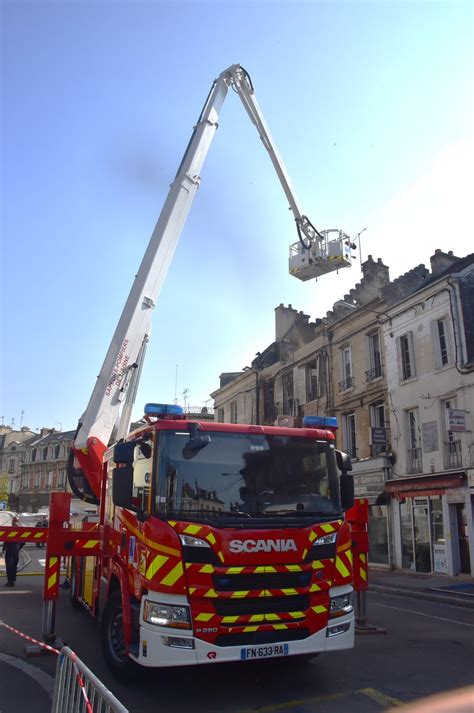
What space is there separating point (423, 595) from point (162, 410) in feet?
38.3

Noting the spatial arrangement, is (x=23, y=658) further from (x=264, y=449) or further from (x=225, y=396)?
(x=225, y=396)

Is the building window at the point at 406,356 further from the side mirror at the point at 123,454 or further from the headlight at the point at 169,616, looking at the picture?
the headlight at the point at 169,616

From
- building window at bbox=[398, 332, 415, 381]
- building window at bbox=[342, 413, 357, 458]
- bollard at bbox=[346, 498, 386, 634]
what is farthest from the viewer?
building window at bbox=[342, 413, 357, 458]

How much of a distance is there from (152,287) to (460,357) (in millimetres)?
12403

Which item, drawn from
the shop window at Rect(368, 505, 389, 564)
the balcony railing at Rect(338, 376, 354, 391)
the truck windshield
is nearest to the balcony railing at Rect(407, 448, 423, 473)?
the shop window at Rect(368, 505, 389, 564)

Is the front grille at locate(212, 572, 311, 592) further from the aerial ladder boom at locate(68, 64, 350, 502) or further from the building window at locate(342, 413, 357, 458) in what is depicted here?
the building window at locate(342, 413, 357, 458)

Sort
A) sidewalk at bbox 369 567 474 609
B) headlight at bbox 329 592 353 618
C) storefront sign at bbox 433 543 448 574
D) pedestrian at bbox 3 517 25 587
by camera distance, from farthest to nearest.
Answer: storefront sign at bbox 433 543 448 574 < pedestrian at bbox 3 517 25 587 < sidewalk at bbox 369 567 474 609 < headlight at bbox 329 592 353 618

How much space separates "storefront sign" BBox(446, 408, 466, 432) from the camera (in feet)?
59.5

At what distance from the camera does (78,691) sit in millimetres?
3918

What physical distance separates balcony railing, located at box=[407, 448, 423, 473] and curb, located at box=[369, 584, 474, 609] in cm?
551

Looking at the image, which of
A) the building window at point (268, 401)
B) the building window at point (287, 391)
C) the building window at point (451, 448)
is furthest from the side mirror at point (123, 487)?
the building window at point (268, 401)

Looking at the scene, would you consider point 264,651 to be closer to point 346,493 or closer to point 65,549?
point 346,493

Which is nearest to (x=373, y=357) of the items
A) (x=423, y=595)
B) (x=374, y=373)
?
(x=374, y=373)

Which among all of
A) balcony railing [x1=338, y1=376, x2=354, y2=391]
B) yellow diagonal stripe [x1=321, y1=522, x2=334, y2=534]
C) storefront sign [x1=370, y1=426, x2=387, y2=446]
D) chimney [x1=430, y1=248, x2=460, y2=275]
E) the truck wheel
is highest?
chimney [x1=430, y1=248, x2=460, y2=275]
